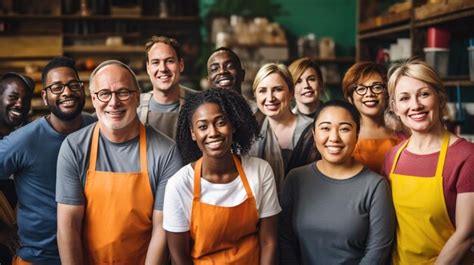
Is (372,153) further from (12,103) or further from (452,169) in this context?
(12,103)

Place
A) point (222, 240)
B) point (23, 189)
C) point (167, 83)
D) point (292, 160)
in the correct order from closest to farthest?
point (222, 240), point (23, 189), point (292, 160), point (167, 83)

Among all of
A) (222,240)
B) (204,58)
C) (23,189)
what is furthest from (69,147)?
(204,58)

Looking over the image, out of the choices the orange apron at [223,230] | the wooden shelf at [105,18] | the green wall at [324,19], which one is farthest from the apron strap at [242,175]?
the green wall at [324,19]

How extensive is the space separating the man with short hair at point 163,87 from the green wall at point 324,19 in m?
3.43

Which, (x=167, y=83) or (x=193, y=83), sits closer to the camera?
(x=167, y=83)

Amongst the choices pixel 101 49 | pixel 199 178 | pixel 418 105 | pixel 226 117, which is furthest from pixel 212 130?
pixel 101 49

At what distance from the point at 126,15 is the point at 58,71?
3.45m

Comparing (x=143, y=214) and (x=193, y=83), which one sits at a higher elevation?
(x=193, y=83)

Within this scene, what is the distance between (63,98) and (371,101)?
4.79 feet

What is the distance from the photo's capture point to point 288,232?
2061mm

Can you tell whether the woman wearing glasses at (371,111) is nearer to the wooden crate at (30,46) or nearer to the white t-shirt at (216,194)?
the white t-shirt at (216,194)

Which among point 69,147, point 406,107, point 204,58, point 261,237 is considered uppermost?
point 204,58

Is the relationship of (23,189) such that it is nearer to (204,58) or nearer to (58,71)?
(58,71)

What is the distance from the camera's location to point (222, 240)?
75.4 inches
